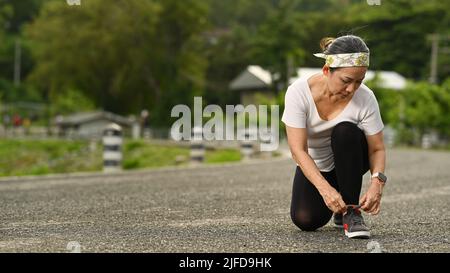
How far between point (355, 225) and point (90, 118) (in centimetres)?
5745

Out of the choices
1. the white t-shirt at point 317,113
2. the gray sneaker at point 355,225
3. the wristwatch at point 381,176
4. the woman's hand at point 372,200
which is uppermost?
the white t-shirt at point 317,113

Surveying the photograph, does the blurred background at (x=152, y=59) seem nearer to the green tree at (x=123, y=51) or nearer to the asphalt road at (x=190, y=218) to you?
the green tree at (x=123, y=51)

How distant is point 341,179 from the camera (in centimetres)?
493

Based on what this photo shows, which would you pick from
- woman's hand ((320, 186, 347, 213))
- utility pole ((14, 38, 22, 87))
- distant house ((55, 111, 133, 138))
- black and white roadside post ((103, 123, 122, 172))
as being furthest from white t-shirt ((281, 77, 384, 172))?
utility pole ((14, 38, 22, 87))

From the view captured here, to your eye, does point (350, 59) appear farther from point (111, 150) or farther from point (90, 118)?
point (90, 118)

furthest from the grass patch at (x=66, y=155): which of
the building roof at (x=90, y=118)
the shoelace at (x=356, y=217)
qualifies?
the shoelace at (x=356, y=217)

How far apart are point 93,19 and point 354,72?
59530mm

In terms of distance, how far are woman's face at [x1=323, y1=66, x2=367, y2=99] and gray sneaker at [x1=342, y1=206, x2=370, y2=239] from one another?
2.16 ft

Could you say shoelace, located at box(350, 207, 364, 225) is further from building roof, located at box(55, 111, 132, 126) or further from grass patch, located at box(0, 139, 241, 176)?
building roof, located at box(55, 111, 132, 126)

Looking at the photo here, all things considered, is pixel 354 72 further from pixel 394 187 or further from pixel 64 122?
pixel 64 122

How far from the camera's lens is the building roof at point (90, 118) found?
60.6 meters

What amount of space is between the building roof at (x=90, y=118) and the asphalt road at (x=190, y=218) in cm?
5010
